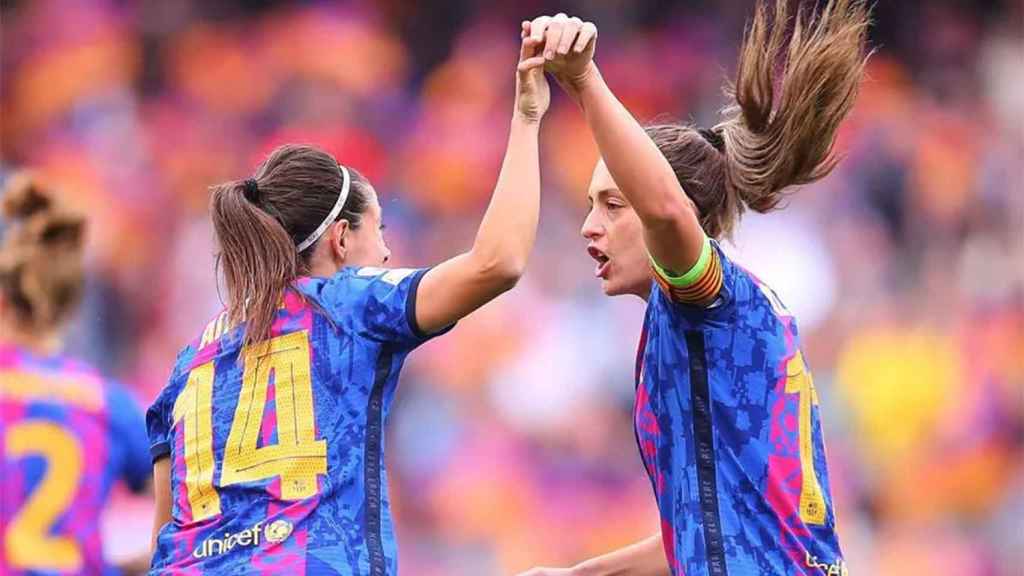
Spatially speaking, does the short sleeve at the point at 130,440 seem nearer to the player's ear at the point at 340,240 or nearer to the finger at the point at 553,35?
the player's ear at the point at 340,240

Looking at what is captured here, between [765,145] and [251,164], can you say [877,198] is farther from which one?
[765,145]

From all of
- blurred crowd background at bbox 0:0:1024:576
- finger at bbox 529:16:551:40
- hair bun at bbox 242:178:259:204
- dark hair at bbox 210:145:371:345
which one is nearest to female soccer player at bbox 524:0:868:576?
finger at bbox 529:16:551:40

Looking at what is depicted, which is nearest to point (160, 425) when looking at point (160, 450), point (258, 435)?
point (160, 450)

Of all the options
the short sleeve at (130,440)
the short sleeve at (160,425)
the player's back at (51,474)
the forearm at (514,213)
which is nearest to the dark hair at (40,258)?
the player's back at (51,474)

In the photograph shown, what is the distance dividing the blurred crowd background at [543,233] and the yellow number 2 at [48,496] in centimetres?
329

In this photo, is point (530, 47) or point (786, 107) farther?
point (786, 107)

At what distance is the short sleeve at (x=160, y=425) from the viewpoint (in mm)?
3496

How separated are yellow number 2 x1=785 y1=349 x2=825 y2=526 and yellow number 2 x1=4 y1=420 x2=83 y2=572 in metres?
2.33

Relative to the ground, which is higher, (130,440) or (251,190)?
(251,190)

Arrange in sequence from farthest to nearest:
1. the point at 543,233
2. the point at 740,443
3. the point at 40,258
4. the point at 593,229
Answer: the point at 543,233 → the point at 40,258 → the point at 593,229 → the point at 740,443

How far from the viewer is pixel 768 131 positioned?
362 cm

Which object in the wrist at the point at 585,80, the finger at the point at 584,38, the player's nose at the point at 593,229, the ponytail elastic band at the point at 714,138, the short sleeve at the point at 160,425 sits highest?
the finger at the point at 584,38

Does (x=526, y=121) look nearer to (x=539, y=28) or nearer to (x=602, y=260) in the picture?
(x=539, y=28)

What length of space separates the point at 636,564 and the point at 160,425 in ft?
3.87
